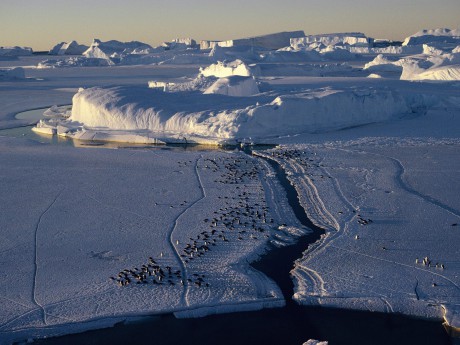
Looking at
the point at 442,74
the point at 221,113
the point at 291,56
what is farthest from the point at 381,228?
the point at 291,56

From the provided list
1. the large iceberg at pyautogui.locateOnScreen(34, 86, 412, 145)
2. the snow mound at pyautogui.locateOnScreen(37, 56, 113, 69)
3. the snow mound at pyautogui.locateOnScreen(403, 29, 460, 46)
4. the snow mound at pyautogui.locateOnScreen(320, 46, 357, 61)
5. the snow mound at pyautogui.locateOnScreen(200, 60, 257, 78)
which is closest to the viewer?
the large iceberg at pyautogui.locateOnScreen(34, 86, 412, 145)

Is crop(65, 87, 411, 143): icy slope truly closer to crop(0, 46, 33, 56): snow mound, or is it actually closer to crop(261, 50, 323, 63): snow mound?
crop(261, 50, 323, 63): snow mound

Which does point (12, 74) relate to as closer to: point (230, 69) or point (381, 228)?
point (230, 69)

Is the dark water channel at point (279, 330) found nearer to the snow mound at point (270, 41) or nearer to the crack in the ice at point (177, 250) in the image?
the crack in the ice at point (177, 250)

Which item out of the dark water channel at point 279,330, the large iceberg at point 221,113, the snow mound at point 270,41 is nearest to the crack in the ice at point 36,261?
the dark water channel at point 279,330

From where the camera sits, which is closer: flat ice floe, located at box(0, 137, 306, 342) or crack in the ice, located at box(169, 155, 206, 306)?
flat ice floe, located at box(0, 137, 306, 342)

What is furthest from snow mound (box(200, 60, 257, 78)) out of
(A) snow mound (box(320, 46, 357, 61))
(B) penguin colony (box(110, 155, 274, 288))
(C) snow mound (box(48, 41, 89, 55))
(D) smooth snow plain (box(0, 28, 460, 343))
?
(C) snow mound (box(48, 41, 89, 55))

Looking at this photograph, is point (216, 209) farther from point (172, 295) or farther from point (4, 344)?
point (4, 344)
